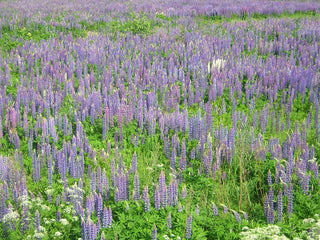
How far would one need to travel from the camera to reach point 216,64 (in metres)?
9.50

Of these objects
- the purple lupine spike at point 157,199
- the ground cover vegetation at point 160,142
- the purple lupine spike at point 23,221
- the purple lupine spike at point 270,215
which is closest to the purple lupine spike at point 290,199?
the ground cover vegetation at point 160,142

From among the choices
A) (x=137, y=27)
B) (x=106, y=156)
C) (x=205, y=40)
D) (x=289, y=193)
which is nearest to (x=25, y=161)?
(x=106, y=156)

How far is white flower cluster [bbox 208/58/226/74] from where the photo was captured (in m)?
9.37

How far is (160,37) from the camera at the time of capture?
13344 mm

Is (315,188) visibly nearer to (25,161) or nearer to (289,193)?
(289,193)

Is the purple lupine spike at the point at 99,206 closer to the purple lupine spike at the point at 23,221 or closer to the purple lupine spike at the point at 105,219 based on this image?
the purple lupine spike at the point at 105,219

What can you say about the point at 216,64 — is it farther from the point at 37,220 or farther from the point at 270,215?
the point at 37,220

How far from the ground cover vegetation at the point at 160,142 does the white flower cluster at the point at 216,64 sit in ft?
0.12

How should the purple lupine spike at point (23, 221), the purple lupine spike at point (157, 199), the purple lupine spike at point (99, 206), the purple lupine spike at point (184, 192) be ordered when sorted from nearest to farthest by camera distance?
the purple lupine spike at point (23, 221)
the purple lupine spike at point (99, 206)
the purple lupine spike at point (157, 199)
the purple lupine spike at point (184, 192)

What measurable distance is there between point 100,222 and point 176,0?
24.6 m

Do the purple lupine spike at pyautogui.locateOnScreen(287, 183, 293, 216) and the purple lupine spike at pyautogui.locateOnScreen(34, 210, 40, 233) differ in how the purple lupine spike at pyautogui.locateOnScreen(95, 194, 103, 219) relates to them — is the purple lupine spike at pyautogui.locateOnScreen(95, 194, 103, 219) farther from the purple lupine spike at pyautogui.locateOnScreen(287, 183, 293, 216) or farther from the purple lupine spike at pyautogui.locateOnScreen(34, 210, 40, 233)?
the purple lupine spike at pyautogui.locateOnScreen(287, 183, 293, 216)

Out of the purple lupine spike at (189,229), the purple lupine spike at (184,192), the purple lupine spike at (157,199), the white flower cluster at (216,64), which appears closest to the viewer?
the purple lupine spike at (189,229)

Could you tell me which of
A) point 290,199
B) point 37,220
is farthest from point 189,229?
point 37,220

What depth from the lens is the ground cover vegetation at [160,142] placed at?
13.8ft
